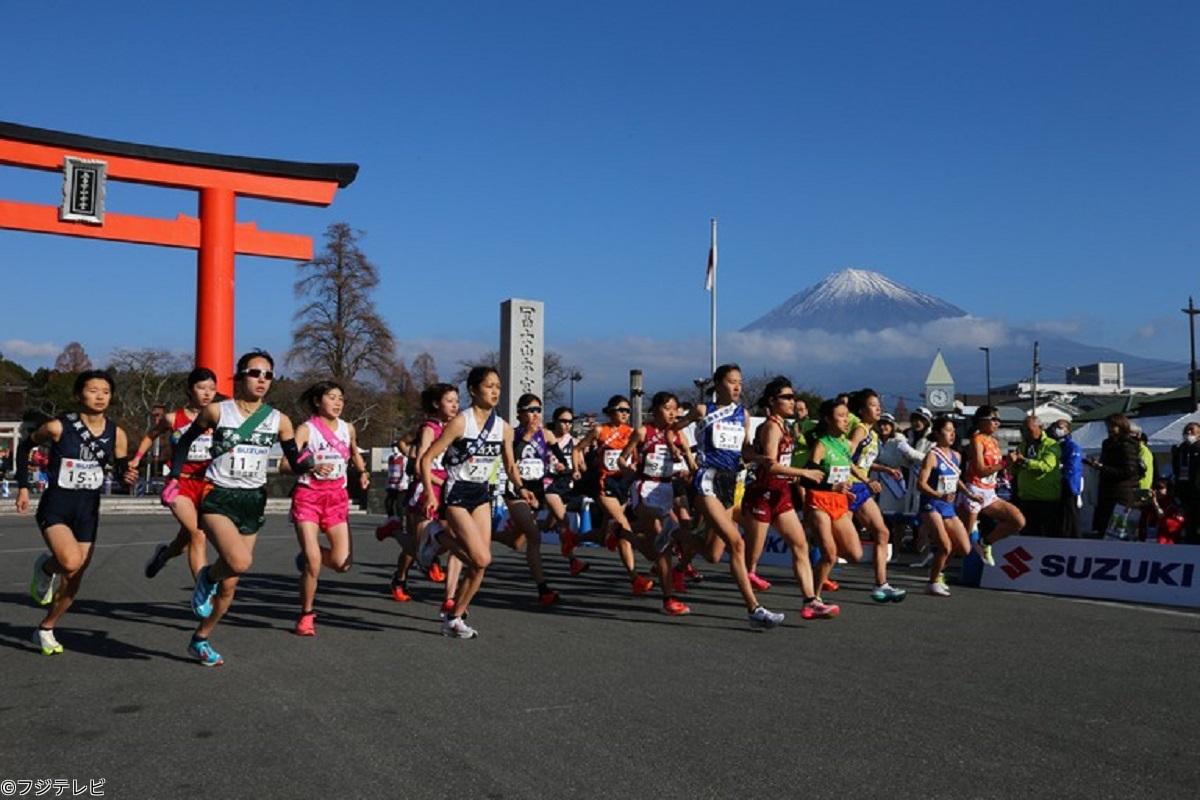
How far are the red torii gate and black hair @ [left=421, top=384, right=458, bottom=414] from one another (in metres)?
20.1

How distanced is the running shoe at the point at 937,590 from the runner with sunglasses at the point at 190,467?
6665 mm

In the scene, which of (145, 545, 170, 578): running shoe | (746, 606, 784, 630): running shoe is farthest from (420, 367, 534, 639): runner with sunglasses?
(145, 545, 170, 578): running shoe

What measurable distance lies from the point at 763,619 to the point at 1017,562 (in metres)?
4.50

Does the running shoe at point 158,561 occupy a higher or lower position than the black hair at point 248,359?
lower

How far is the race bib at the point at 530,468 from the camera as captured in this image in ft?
37.7

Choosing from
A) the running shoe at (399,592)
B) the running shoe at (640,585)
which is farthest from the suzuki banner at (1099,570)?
the running shoe at (399,592)

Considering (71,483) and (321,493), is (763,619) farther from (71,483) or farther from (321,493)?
(71,483)

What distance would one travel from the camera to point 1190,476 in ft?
43.5

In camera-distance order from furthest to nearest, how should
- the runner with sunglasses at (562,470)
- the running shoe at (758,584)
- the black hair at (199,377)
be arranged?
the runner with sunglasses at (562,470) → the running shoe at (758,584) → the black hair at (199,377)

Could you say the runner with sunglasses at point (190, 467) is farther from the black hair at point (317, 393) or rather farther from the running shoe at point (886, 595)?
the running shoe at point (886, 595)

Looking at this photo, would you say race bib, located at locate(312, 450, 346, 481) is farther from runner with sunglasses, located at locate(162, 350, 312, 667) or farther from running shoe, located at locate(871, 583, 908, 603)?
running shoe, located at locate(871, 583, 908, 603)

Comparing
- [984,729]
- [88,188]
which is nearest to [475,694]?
[984,729]

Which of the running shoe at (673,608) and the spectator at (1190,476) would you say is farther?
the spectator at (1190,476)

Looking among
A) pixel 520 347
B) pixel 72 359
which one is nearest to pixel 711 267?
pixel 520 347
